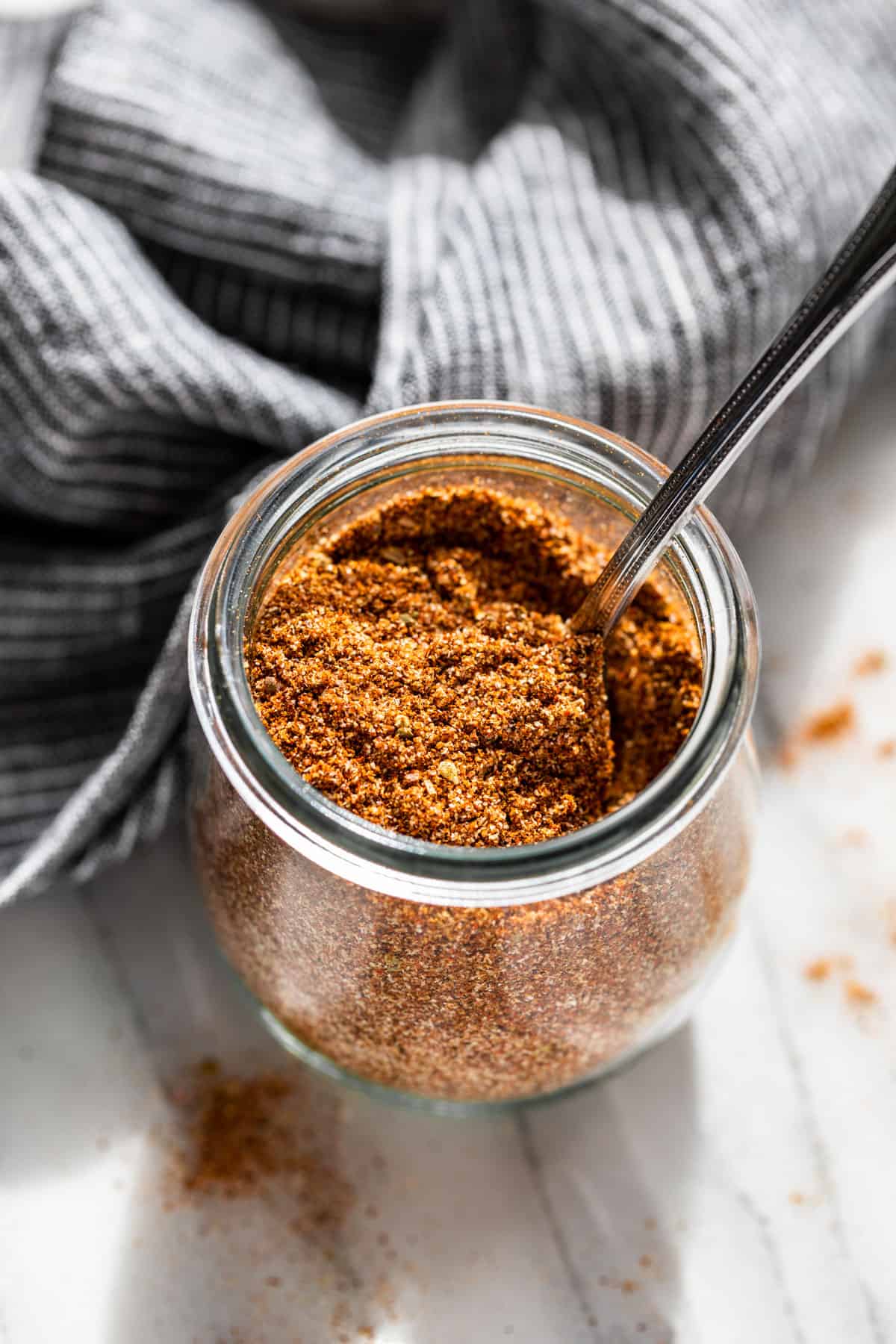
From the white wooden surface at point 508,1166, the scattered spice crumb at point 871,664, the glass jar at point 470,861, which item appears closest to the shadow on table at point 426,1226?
the white wooden surface at point 508,1166

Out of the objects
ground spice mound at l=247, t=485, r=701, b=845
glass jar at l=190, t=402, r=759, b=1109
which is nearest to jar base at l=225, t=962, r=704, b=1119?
glass jar at l=190, t=402, r=759, b=1109

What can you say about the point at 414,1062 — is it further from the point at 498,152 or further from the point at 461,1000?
the point at 498,152

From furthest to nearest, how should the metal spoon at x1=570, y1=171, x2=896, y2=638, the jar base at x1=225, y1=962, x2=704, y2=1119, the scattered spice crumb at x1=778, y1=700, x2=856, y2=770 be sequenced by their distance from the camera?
the scattered spice crumb at x1=778, y1=700, x2=856, y2=770 → the jar base at x1=225, y1=962, x2=704, y2=1119 → the metal spoon at x1=570, y1=171, x2=896, y2=638

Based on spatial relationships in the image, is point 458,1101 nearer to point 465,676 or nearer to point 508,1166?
point 508,1166

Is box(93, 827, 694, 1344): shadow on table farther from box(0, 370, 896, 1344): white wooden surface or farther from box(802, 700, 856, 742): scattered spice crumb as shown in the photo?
box(802, 700, 856, 742): scattered spice crumb

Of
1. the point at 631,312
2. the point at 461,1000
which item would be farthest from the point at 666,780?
the point at 631,312

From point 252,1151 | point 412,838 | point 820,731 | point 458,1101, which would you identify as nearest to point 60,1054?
point 252,1151

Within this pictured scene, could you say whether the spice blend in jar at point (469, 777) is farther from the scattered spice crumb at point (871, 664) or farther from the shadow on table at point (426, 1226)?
the scattered spice crumb at point (871, 664)
